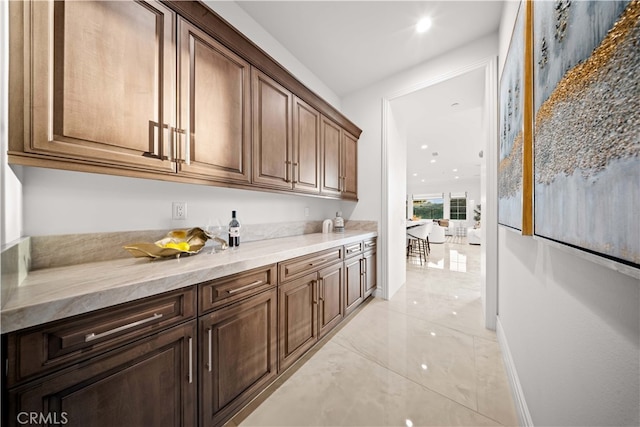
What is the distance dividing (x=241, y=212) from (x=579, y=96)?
6.56ft

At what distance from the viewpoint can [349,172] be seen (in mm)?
2920

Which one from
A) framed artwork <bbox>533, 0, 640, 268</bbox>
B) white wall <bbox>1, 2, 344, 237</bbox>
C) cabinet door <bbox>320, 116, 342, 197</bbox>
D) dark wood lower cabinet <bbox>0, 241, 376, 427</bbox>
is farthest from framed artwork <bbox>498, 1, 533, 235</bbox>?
white wall <bbox>1, 2, 344, 237</bbox>

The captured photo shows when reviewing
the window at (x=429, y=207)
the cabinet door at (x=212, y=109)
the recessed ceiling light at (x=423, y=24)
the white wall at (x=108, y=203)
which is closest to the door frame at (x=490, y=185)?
the recessed ceiling light at (x=423, y=24)

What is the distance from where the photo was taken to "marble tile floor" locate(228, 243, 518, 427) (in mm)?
1245

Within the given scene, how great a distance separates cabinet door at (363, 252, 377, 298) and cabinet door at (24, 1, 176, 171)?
7.25ft

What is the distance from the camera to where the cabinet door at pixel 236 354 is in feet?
3.47

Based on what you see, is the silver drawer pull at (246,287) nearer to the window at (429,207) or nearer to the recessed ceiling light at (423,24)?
the recessed ceiling light at (423,24)

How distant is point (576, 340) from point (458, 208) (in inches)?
472

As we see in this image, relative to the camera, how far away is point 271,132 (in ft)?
6.00

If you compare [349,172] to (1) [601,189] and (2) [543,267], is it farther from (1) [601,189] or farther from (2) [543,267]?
(1) [601,189]

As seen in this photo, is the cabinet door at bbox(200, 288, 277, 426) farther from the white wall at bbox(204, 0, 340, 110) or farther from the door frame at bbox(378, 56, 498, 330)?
the white wall at bbox(204, 0, 340, 110)

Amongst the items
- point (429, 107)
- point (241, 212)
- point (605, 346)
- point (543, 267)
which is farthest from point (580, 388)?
point (429, 107)

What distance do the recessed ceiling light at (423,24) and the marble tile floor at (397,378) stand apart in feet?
9.79

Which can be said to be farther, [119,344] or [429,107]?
[429,107]
